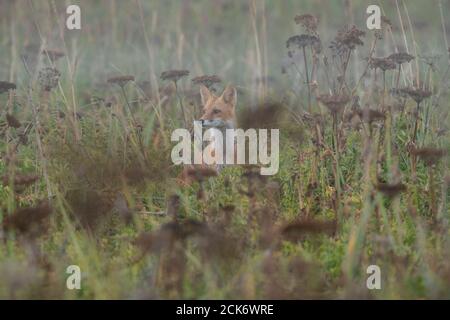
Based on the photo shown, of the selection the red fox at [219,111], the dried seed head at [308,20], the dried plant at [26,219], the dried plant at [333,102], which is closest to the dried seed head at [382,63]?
the dried seed head at [308,20]

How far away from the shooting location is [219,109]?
6.70 meters

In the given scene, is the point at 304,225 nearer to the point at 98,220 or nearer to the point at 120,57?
the point at 98,220

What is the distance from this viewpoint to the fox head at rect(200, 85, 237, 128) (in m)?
6.55

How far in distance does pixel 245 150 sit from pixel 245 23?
639 cm

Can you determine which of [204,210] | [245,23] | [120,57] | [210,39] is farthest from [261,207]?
[245,23]

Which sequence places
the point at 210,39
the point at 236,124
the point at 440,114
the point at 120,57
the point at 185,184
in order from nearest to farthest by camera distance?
the point at 185,184, the point at 440,114, the point at 236,124, the point at 120,57, the point at 210,39

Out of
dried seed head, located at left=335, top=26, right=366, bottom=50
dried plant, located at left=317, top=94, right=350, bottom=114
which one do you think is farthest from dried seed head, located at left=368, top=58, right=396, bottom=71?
dried plant, located at left=317, top=94, right=350, bottom=114

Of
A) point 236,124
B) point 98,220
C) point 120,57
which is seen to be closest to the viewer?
point 98,220

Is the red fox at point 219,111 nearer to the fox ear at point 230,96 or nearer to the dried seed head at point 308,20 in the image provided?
the fox ear at point 230,96

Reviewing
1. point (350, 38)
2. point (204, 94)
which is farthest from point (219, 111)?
point (350, 38)

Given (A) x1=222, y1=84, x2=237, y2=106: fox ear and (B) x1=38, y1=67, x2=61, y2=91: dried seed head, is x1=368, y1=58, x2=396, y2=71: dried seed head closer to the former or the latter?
(A) x1=222, y1=84, x2=237, y2=106: fox ear

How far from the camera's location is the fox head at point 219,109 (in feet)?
21.5

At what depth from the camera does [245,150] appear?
237 inches

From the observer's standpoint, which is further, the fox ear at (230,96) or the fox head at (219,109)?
the fox ear at (230,96)
